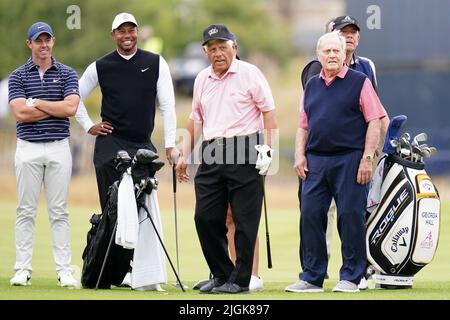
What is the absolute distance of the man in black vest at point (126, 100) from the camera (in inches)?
470

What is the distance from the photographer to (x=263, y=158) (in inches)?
427

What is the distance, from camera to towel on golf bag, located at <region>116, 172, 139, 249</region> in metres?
11.0

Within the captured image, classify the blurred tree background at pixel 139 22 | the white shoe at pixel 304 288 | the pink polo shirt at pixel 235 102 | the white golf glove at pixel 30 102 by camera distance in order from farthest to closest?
the blurred tree background at pixel 139 22
the white golf glove at pixel 30 102
the pink polo shirt at pixel 235 102
the white shoe at pixel 304 288

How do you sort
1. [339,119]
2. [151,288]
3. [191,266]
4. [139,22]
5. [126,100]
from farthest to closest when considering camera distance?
[139,22] < [191,266] < [126,100] < [151,288] < [339,119]

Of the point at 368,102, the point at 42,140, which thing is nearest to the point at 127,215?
the point at 42,140

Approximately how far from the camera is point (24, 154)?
38.7 ft

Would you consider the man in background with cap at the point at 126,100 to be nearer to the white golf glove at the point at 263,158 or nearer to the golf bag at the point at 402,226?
the white golf glove at the point at 263,158

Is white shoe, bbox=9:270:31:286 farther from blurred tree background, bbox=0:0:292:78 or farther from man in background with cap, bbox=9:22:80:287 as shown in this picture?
blurred tree background, bbox=0:0:292:78

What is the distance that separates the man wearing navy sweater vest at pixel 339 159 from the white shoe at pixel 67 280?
1.96 meters

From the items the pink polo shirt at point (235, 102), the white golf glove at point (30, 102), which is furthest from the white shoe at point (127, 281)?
the white golf glove at point (30, 102)

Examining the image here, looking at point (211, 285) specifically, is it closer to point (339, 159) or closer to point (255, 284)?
point (255, 284)

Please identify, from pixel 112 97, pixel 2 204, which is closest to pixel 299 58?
pixel 2 204

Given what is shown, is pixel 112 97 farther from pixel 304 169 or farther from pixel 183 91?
pixel 183 91

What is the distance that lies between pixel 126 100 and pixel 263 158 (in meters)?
1.73
